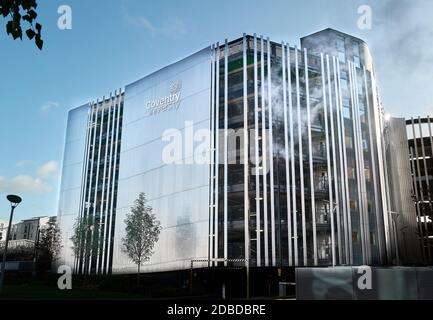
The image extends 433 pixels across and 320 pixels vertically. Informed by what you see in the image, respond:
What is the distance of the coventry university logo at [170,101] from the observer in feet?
159

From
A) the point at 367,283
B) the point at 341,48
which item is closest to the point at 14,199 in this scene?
the point at 367,283

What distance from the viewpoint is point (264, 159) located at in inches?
1630

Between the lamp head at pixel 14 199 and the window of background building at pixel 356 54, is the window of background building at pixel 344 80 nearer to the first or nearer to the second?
the window of background building at pixel 356 54

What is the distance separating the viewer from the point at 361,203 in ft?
150

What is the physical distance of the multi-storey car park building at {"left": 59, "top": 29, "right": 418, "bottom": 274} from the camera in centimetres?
4106

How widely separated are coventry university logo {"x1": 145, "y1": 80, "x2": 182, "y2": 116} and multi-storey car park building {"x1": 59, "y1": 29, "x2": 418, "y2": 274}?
0.48 feet

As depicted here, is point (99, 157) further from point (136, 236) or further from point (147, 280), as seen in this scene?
point (147, 280)

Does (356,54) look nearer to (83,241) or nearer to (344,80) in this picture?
(344,80)

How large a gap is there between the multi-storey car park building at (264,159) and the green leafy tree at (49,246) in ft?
40.9

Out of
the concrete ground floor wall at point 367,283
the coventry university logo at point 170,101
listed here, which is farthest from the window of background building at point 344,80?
the concrete ground floor wall at point 367,283

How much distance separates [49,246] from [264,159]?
1479 inches
